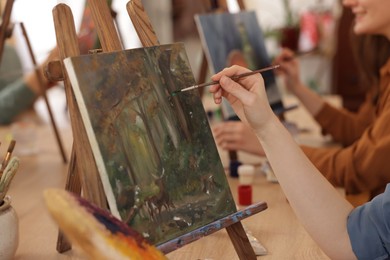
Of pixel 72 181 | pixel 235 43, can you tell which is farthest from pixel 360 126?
pixel 72 181

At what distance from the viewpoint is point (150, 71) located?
1049mm

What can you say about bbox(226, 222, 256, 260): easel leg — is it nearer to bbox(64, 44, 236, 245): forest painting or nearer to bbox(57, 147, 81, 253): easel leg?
bbox(64, 44, 236, 245): forest painting

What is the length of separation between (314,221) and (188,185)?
243mm

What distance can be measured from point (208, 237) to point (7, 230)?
1.44ft

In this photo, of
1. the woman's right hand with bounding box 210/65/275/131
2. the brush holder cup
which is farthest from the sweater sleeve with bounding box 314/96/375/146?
the brush holder cup

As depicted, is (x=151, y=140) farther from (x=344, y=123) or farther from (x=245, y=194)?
(x=344, y=123)

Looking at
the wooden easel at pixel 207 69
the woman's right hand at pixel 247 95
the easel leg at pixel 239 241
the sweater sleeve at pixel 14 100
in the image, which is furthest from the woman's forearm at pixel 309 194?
the sweater sleeve at pixel 14 100

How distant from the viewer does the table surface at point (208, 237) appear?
1.19 meters

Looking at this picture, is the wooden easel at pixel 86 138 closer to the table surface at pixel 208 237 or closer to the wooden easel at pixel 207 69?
the table surface at pixel 208 237

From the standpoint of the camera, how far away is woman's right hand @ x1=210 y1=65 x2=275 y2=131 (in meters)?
1.03

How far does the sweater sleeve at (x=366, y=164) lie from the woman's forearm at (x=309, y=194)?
52 centimetres

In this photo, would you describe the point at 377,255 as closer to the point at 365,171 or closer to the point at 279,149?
the point at 279,149

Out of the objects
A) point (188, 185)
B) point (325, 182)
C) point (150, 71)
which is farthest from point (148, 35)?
point (325, 182)

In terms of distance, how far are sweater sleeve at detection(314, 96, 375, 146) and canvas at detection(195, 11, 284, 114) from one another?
21 centimetres
